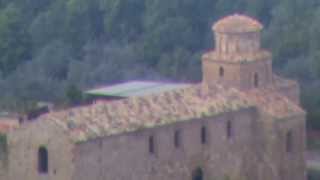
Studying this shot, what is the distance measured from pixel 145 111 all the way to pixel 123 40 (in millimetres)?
32022

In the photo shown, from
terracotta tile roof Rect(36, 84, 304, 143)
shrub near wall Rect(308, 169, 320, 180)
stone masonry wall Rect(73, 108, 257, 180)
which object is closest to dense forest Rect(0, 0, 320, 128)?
shrub near wall Rect(308, 169, 320, 180)

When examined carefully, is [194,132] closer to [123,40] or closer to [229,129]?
[229,129]

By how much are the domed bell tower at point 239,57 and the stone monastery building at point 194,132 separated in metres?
0.03

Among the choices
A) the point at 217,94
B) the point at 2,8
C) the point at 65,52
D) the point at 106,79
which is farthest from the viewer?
the point at 2,8

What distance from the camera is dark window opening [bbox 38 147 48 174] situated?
5953 centimetres

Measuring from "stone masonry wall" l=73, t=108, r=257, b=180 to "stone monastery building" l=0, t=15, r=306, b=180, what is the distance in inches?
1.0

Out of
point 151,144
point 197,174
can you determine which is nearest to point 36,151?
point 151,144

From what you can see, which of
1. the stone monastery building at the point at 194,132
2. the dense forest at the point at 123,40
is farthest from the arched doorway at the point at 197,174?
the dense forest at the point at 123,40

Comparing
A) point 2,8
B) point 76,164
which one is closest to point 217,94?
point 76,164

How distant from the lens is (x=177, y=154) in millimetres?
61594

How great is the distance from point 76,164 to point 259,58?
780cm

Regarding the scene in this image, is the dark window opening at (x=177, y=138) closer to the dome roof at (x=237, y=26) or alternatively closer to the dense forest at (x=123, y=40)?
the dome roof at (x=237, y=26)

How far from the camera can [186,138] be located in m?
61.8

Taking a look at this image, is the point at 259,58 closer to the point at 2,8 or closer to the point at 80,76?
the point at 80,76
